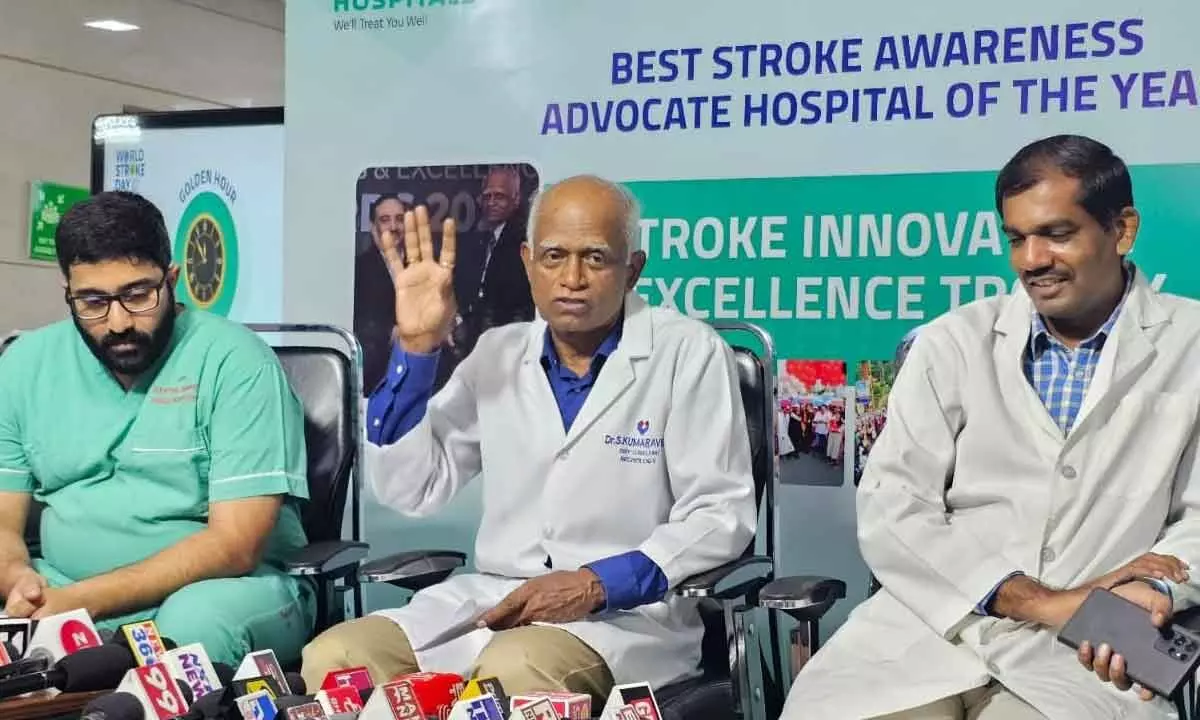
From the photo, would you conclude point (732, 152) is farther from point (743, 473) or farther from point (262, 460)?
point (262, 460)

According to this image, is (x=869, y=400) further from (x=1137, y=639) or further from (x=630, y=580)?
(x=1137, y=639)

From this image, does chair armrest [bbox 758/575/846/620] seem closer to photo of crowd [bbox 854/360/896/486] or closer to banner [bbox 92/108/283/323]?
photo of crowd [bbox 854/360/896/486]

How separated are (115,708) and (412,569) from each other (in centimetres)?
107

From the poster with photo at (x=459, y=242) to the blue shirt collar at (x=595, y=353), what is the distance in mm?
545

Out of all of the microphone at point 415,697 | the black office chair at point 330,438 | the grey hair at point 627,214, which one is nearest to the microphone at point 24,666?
the microphone at point 415,697

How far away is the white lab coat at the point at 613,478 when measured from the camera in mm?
3164

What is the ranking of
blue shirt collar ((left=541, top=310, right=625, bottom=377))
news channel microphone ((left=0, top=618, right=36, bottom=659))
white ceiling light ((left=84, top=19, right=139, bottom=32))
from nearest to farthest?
news channel microphone ((left=0, top=618, right=36, bottom=659)) → blue shirt collar ((left=541, top=310, right=625, bottom=377)) → white ceiling light ((left=84, top=19, right=139, bottom=32))

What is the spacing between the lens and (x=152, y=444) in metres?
3.49

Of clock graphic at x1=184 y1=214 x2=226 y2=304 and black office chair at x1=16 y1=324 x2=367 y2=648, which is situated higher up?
clock graphic at x1=184 y1=214 x2=226 y2=304

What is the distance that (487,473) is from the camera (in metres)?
3.52

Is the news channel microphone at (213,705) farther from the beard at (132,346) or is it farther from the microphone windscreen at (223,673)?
the beard at (132,346)

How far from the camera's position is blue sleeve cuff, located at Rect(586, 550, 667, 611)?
3096 millimetres

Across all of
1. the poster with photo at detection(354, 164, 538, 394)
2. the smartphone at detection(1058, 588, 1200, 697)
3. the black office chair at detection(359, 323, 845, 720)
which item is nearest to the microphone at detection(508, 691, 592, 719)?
the black office chair at detection(359, 323, 845, 720)

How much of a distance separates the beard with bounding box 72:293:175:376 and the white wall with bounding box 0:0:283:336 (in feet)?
16.1
